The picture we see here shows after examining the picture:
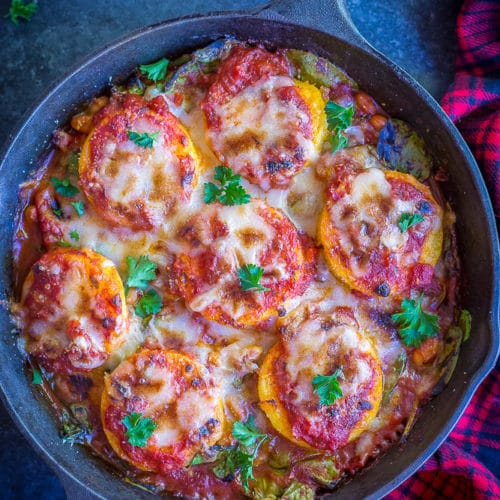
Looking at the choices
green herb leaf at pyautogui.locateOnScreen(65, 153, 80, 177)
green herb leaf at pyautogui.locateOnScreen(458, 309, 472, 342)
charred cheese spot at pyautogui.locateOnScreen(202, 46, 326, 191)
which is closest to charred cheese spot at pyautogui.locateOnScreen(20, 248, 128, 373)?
green herb leaf at pyautogui.locateOnScreen(65, 153, 80, 177)

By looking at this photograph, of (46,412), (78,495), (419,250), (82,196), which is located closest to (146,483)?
(78,495)

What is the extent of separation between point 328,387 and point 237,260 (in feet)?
2.73

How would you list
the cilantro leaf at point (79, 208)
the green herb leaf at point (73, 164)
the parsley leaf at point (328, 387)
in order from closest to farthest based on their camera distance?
the parsley leaf at point (328, 387)
the cilantro leaf at point (79, 208)
the green herb leaf at point (73, 164)

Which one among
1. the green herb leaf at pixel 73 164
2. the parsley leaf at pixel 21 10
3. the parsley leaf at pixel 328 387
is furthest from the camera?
the parsley leaf at pixel 21 10

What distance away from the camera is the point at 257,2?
15.0 feet

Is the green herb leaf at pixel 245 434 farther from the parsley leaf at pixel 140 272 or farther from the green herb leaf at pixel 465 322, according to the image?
the green herb leaf at pixel 465 322

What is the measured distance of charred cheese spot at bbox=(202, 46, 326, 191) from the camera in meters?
3.79

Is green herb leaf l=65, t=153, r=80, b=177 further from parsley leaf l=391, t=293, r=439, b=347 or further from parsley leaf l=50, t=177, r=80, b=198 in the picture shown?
parsley leaf l=391, t=293, r=439, b=347

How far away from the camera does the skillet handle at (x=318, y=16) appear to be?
12.5 feet

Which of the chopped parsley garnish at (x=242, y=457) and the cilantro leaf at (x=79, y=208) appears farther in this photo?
the cilantro leaf at (x=79, y=208)

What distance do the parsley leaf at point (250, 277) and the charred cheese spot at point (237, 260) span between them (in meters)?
0.04

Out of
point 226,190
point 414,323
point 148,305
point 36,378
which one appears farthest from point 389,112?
point 36,378

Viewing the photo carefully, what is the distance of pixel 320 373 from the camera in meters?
3.70

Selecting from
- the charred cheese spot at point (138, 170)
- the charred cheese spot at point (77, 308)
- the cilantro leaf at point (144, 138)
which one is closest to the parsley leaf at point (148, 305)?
the charred cheese spot at point (77, 308)
